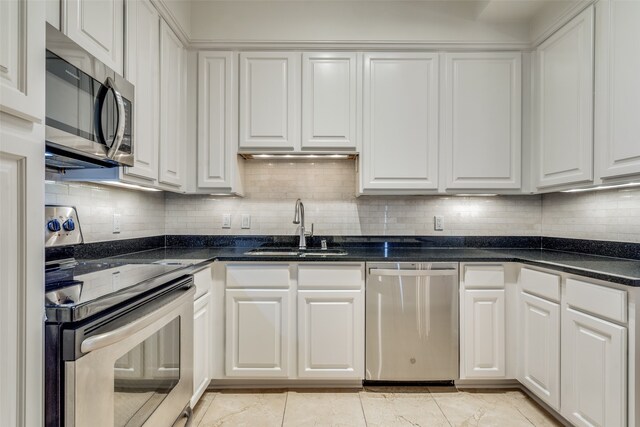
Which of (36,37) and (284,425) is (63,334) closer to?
(36,37)

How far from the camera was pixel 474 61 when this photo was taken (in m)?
2.40

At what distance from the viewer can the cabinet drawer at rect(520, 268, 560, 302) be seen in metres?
1.82

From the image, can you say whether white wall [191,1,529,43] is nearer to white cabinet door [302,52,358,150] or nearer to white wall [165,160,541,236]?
white cabinet door [302,52,358,150]

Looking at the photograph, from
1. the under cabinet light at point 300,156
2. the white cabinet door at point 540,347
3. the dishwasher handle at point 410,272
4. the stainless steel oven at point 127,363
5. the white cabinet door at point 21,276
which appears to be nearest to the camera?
the white cabinet door at point 21,276

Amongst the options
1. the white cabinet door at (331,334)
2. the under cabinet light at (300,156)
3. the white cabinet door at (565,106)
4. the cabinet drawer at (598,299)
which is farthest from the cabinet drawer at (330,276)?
the white cabinet door at (565,106)

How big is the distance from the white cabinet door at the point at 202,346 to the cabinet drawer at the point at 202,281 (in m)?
0.03

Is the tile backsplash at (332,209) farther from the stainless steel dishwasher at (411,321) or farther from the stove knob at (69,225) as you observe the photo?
the stove knob at (69,225)

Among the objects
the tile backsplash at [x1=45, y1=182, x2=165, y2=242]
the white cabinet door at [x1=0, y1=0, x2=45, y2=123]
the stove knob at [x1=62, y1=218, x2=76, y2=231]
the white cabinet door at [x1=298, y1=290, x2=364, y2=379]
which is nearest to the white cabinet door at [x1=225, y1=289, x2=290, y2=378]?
the white cabinet door at [x1=298, y1=290, x2=364, y2=379]

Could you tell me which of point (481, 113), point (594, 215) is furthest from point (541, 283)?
point (481, 113)

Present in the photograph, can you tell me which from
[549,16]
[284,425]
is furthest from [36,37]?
[549,16]

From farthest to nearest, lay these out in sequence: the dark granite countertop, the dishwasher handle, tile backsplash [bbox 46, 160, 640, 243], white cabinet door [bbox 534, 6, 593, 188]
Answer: tile backsplash [bbox 46, 160, 640, 243] < the dishwasher handle < white cabinet door [bbox 534, 6, 593, 188] < the dark granite countertop

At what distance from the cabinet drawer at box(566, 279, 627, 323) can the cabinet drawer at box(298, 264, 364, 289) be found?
3.59 feet

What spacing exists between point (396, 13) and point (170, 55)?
1554 millimetres

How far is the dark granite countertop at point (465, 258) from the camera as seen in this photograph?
157 cm
